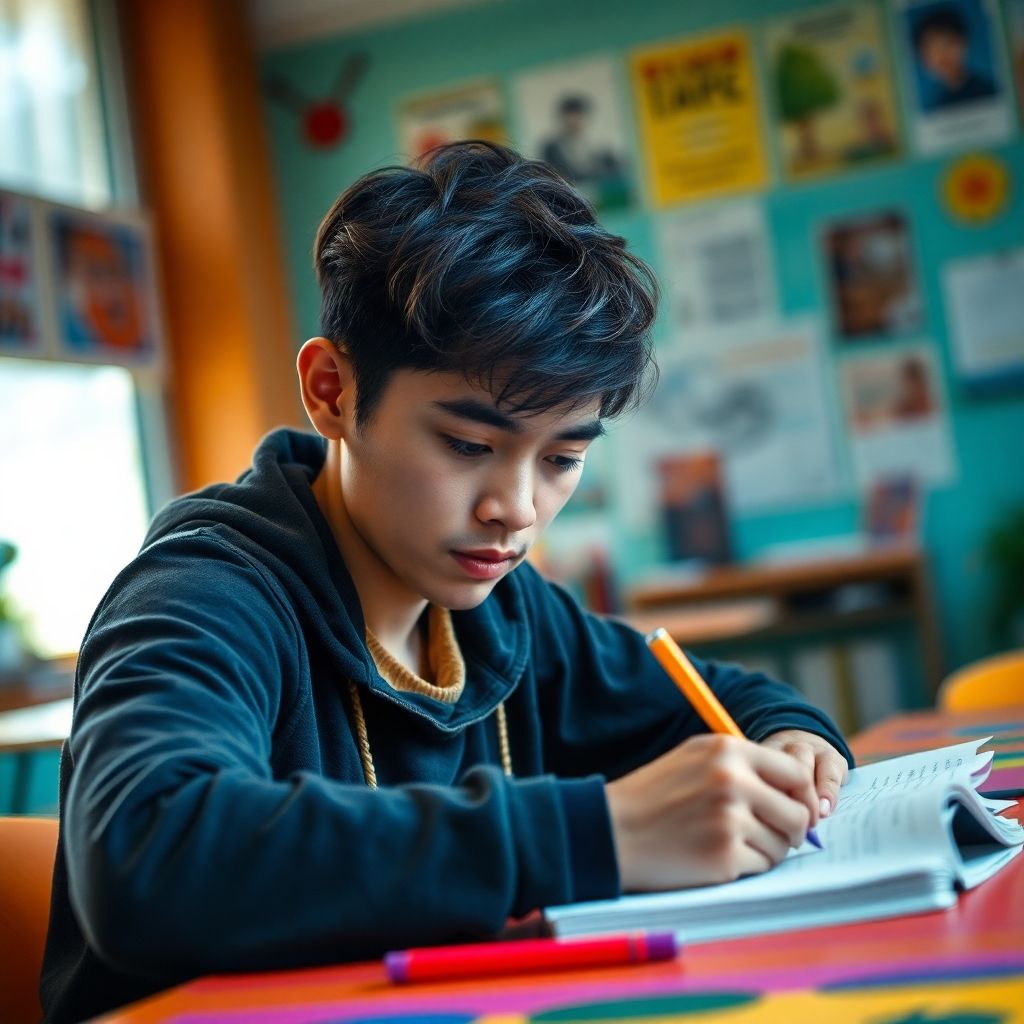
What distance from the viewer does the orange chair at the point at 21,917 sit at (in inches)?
39.1

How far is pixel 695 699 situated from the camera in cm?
86

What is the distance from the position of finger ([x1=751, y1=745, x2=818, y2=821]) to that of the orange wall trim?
3.49 meters

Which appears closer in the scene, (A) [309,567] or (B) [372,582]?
(A) [309,567]

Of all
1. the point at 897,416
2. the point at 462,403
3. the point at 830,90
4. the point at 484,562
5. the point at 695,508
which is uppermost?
the point at 830,90

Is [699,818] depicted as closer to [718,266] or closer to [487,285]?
[487,285]

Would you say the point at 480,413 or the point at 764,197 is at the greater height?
the point at 764,197

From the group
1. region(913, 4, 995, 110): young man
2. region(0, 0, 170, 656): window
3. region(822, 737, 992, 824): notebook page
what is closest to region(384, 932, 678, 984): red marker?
region(822, 737, 992, 824): notebook page

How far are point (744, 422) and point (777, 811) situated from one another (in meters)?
3.50

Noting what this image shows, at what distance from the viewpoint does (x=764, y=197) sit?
13.6 ft

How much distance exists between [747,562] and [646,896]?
3.47 meters

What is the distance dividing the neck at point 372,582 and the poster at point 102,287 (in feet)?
8.43

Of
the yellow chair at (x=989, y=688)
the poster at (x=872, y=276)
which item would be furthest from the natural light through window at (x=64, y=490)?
the yellow chair at (x=989, y=688)

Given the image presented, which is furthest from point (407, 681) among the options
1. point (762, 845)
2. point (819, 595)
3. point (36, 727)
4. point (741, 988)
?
point (819, 595)

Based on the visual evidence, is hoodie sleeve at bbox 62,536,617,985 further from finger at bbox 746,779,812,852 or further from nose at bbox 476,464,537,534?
nose at bbox 476,464,537,534
